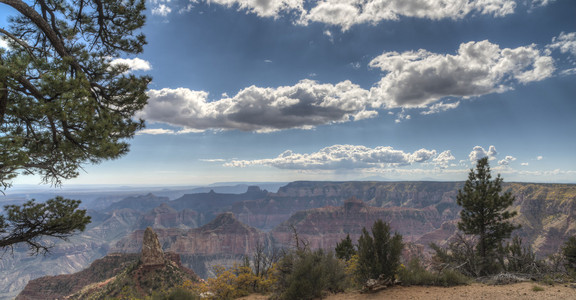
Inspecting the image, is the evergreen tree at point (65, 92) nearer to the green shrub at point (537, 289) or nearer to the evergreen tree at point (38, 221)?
the evergreen tree at point (38, 221)

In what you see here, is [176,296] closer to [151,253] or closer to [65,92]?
[65,92]

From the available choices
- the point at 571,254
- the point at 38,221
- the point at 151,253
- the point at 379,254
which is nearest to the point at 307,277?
the point at 379,254

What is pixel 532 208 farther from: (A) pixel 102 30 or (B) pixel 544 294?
→ (A) pixel 102 30

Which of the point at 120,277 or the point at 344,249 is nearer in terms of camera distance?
the point at 344,249

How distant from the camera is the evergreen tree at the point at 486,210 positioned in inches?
731

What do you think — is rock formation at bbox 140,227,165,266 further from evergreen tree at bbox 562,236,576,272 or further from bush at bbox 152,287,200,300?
evergreen tree at bbox 562,236,576,272

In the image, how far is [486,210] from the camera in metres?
19.0

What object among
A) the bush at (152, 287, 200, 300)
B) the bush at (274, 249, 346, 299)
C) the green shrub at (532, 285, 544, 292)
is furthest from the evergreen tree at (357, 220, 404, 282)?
the bush at (152, 287, 200, 300)

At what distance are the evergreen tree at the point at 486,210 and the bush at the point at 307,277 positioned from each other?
13.6m

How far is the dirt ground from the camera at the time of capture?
8.74 m

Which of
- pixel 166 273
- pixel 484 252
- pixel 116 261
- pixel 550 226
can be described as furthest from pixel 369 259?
pixel 550 226

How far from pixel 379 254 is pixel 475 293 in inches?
133

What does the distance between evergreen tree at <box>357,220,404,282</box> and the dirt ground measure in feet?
2.26

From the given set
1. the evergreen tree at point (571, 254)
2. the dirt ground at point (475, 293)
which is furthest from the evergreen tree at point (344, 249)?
the dirt ground at point (475, 293)
